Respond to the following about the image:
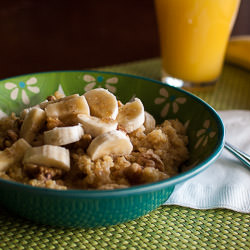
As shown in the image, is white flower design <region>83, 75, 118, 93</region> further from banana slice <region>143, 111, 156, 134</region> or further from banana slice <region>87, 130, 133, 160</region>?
banana slice <region>87, 130, 133, 160</region>

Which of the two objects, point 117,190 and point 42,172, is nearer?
point 117,190

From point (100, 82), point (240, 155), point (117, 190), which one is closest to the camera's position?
point (117, 190)

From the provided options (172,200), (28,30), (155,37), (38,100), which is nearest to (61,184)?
(172,200)

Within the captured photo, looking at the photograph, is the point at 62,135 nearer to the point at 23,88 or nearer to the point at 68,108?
the point at 68,108

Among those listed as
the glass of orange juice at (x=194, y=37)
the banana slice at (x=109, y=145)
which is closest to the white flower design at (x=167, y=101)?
the banana slice at (x=109, y=145)

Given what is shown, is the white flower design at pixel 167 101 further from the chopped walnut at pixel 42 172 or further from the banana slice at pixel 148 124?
the chopped walnut at pixel 42 172

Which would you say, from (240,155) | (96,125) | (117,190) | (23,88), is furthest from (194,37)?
(117,190)

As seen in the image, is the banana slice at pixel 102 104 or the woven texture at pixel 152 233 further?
the banana slice at pixel 102 104
